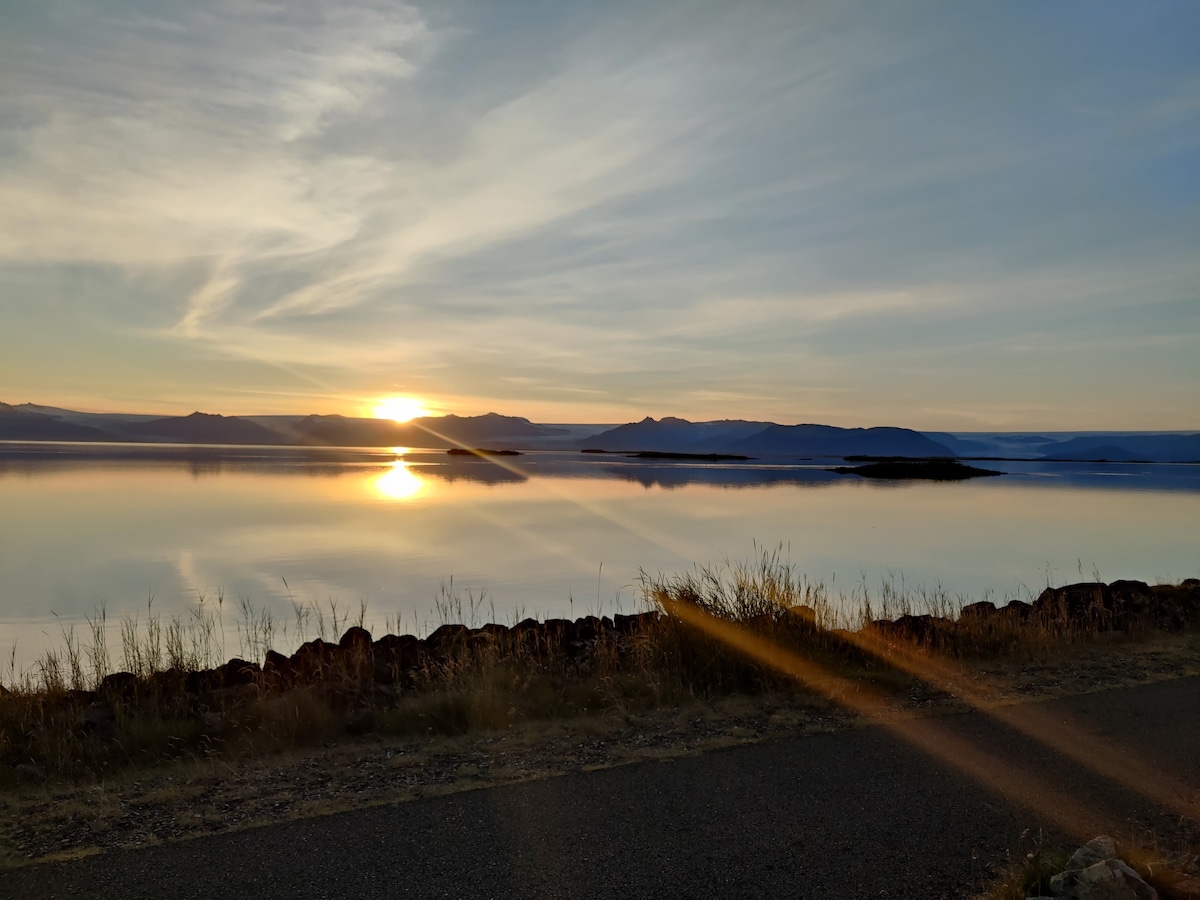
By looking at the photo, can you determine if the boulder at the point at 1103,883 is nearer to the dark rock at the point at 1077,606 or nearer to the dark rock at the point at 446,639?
the dark rock at the point at 446,639

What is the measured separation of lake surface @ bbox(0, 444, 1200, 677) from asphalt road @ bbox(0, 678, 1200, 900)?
5.45m

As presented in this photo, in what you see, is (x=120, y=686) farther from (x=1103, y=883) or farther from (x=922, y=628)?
(x=922, y=628)

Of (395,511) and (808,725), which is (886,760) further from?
(395,511)

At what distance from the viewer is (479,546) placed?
71.9 ft

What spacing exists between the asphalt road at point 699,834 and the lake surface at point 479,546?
5446 mm

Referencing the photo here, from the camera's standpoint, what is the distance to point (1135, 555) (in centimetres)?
2247

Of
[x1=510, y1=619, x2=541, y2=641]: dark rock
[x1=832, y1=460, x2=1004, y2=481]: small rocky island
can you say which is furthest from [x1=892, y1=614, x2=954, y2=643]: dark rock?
[x1=832, y1=460, x2=1004, y2=481]: small rocky island

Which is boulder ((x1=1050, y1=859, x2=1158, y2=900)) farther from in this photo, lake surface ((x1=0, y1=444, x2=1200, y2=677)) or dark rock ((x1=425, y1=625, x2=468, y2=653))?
lake surface ((x1=0, y1=444, x2=1200, y2=677))

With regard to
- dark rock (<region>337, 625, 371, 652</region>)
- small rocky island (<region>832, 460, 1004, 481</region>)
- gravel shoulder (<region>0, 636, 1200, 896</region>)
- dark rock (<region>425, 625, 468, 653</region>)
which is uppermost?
dark rock (<region>337, 625, 371, 652</region>)

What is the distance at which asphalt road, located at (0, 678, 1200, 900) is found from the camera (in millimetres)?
3959

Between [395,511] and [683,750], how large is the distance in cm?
2668

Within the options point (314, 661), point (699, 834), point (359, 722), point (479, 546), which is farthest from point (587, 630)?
point (479, 546)

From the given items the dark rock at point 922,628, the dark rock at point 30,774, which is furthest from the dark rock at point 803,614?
the dark rock at point 30,774

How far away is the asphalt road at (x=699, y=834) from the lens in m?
3.96
